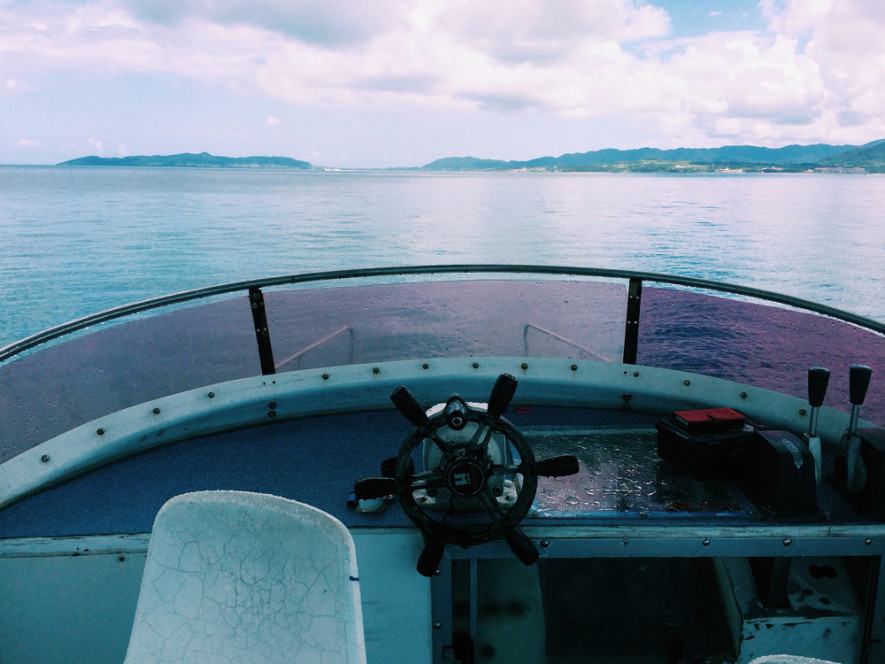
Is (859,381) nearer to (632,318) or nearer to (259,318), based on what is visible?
(632,318)

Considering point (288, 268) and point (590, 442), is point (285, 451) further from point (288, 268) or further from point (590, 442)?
point (288, 268)

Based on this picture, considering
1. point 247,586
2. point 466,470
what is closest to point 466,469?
point 466,470

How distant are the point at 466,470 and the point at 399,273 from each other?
1.04 meters

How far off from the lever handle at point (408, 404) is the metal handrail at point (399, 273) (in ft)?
2.18

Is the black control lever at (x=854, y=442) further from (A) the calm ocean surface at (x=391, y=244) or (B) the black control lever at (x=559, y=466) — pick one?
(A) the calm ocean surface at (x=391, y=244)

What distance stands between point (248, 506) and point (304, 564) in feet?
0.35

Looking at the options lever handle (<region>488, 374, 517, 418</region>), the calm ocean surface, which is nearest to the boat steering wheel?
lever handle (<region>488, 374, 517, 418</region>)

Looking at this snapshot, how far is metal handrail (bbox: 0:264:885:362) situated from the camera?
1730mm

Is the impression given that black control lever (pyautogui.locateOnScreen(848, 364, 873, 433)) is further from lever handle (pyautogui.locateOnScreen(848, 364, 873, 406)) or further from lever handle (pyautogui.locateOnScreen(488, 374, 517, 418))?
lever handle (pyautogui.locateOnScreen(488, 374, 517, 418))

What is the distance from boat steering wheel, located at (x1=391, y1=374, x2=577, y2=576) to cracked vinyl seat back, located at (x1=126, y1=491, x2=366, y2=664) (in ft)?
1.74

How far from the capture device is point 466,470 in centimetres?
134

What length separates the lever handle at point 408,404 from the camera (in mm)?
1306

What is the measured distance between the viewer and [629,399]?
85.1 inches

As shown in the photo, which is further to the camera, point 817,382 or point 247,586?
point 817,382
